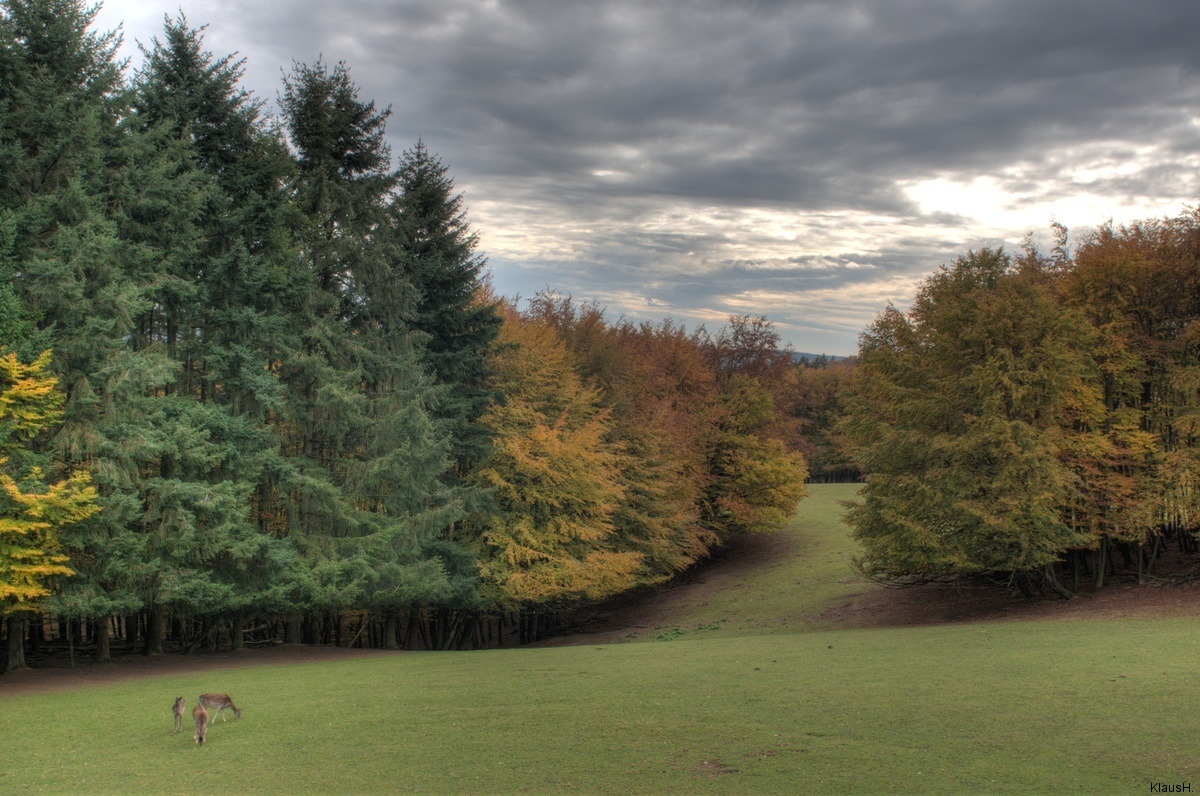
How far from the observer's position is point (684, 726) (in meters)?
12.7

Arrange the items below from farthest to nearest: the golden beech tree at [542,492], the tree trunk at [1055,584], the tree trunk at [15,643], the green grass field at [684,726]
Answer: the golden beech tree at [542,492] < the tree trunk at [1055,584] < the tree trunk at [15,643] < the green grass field at [684,726]

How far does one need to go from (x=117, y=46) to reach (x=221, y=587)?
1614 centimetres

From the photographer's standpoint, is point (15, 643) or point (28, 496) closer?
point (28, 496)

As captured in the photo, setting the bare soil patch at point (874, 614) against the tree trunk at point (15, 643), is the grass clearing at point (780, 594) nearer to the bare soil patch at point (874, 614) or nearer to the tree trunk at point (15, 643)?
the bare soil patch at point (874, 614)

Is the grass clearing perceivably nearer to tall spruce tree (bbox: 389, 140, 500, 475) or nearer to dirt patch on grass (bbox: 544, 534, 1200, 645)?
dirt patch on grass (bbox: 544, 534, 1200, 645)

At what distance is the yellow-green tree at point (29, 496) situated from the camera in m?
18.4

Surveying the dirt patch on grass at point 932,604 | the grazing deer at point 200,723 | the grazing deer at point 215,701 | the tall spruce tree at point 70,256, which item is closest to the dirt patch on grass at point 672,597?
the dirt patch on grass at point 932,604

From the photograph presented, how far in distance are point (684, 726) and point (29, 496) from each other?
1573 cm

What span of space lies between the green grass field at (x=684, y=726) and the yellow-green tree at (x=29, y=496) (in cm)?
278

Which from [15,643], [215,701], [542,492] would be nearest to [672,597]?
[542,492]

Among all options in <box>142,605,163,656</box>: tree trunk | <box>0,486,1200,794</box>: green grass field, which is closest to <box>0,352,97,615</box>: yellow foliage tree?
<box>0,486,1200,794</box>: green grass field

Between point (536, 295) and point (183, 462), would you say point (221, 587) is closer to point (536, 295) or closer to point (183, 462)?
point (183, 462)

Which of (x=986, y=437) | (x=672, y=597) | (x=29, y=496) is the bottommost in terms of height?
(x=672, y=597)

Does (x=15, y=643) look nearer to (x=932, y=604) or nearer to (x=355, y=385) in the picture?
(x=355, y=385)
